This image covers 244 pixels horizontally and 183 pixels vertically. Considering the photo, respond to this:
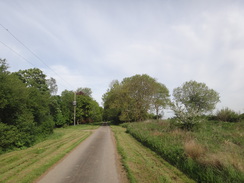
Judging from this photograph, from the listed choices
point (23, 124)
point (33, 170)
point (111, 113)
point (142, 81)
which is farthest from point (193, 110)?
point (111, 113)

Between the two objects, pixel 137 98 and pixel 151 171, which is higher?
pixel 137 98

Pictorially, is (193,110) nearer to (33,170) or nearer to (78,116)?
(33,170)

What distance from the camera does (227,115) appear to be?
23.0 meters

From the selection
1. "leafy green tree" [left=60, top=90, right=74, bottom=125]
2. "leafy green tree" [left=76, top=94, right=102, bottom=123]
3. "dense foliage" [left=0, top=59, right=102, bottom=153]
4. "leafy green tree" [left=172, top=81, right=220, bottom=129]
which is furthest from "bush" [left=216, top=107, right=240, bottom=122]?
"leafy green tree" [left=60, top=90, right=74, bottom=125]

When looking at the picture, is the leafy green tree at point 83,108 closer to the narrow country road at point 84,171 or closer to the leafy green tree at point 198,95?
the leafy green tree at point 198,95

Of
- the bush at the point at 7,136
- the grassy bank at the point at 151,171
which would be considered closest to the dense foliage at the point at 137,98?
the bush at the point at 7,136

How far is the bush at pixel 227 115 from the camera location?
21969 millimetres

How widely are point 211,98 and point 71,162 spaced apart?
49173mm

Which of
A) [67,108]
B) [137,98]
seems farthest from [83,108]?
[137,98]

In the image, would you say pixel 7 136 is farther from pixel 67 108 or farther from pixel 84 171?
pixel 67 108

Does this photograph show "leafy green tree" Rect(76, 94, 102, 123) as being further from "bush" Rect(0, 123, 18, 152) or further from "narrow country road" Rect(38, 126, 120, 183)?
"narrow country road" Rect(38, 126, 120, 183)

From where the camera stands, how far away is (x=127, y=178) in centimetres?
563

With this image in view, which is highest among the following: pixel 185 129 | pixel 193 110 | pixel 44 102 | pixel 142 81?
pixel 142 81

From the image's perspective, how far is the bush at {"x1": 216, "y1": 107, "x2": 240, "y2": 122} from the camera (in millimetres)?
21969
